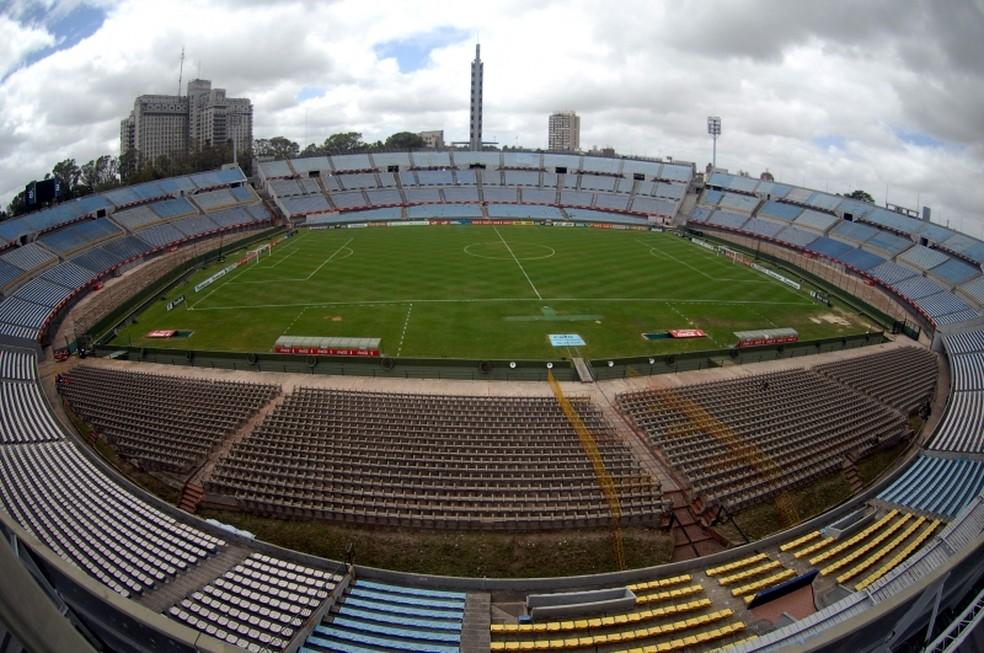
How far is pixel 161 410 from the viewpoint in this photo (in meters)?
32.0

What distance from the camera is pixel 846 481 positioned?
2769 centimetres

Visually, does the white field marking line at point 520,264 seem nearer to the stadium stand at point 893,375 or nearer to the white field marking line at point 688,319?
the white field marking line at point 688,319

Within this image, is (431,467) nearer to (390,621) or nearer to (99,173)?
(390,621)

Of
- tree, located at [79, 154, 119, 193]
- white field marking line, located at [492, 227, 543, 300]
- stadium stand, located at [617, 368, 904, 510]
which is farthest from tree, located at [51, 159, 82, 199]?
stadium stand, located at [617, 368, 904, 510]

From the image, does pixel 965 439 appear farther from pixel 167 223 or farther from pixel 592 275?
pixel 167 223

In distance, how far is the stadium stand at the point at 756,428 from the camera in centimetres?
2673

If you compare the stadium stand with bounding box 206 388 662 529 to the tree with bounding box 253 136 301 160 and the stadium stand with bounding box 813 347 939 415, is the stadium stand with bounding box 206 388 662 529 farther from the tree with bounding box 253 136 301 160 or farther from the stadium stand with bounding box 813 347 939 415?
the tree with bounding box 253 136 301 160

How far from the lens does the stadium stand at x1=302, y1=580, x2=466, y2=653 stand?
16688mm

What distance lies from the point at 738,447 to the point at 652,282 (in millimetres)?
36211

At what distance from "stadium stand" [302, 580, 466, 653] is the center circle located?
5645cm

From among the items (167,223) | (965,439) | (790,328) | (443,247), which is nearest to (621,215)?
(443,247)

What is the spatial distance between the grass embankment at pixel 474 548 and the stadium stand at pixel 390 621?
2.53m

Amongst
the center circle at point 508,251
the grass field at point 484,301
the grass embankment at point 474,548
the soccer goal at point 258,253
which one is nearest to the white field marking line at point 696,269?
the grass field at point 484,301

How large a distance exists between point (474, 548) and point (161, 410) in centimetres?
2015
